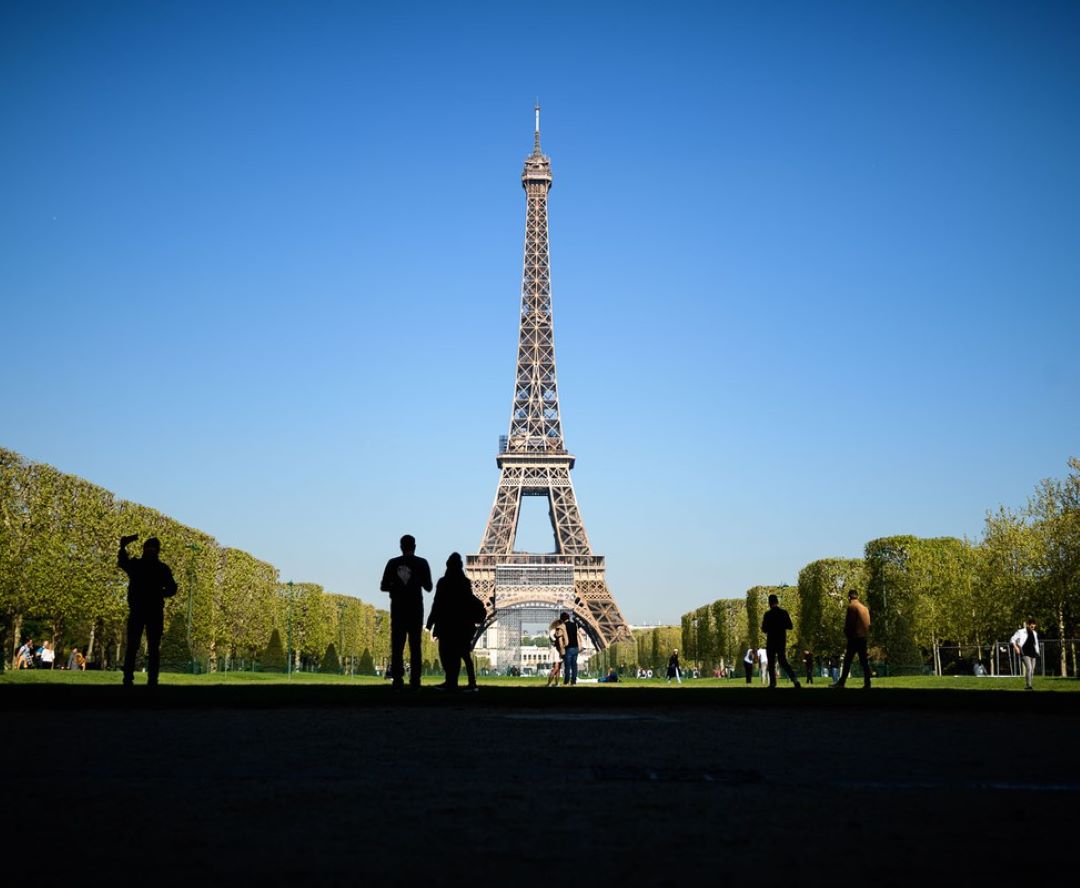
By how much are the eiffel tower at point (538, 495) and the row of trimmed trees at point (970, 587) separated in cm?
2335

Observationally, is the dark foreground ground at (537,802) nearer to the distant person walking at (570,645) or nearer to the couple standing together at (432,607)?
the couple standing together at (432,607)

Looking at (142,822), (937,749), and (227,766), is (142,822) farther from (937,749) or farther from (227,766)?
(937,749)

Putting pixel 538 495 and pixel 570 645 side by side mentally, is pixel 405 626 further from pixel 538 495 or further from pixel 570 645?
pixel 538 495

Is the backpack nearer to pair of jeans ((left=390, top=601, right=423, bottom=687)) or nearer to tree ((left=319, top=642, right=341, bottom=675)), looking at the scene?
pair of jeans ((left=390, top=601, right=423, bottom=687))

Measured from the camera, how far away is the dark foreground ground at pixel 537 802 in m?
3.35

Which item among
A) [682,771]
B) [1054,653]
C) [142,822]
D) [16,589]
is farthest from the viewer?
[1054,653]

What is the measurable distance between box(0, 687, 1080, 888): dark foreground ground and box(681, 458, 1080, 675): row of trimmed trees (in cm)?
3742

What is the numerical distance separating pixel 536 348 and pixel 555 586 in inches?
791

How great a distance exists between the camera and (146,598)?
13.9 metres

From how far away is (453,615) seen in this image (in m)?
13.7

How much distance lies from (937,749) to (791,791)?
2.75 m

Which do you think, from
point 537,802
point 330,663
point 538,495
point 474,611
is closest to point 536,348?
point 538,495

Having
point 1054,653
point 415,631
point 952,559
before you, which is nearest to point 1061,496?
Answer: point 952,559

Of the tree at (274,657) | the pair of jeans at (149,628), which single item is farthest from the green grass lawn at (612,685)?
the tree at (274,657)
